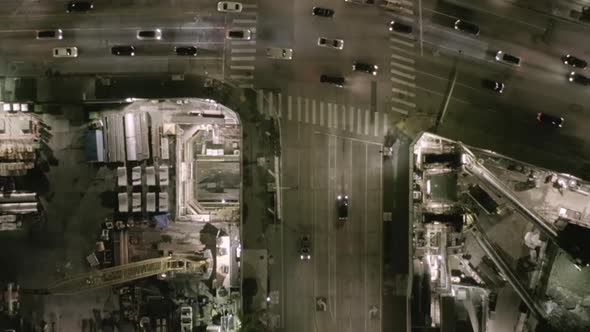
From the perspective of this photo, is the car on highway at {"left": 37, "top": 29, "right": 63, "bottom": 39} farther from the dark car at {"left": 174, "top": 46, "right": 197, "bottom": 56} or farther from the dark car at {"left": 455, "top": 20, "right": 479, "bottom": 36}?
the dark car at {"left": 455, "top": 20, "right": 479, "bottom": 36}

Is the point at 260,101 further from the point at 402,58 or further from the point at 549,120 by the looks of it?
the point at 549,120

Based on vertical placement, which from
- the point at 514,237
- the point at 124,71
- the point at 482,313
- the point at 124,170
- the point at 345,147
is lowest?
the point at 482,313

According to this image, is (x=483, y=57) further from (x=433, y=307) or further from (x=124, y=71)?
(x=124, y=71)

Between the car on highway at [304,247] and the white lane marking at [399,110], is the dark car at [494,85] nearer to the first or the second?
the white lane marking at [399,110]

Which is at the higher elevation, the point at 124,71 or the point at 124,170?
the point at 124,71

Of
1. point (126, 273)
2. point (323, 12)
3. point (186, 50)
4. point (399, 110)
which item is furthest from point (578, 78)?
point (126, 273)

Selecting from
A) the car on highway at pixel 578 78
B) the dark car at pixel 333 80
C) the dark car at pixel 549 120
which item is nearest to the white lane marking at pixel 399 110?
the dark car at pixel 333 80

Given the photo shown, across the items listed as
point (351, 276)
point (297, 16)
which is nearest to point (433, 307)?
point (351, 276)
